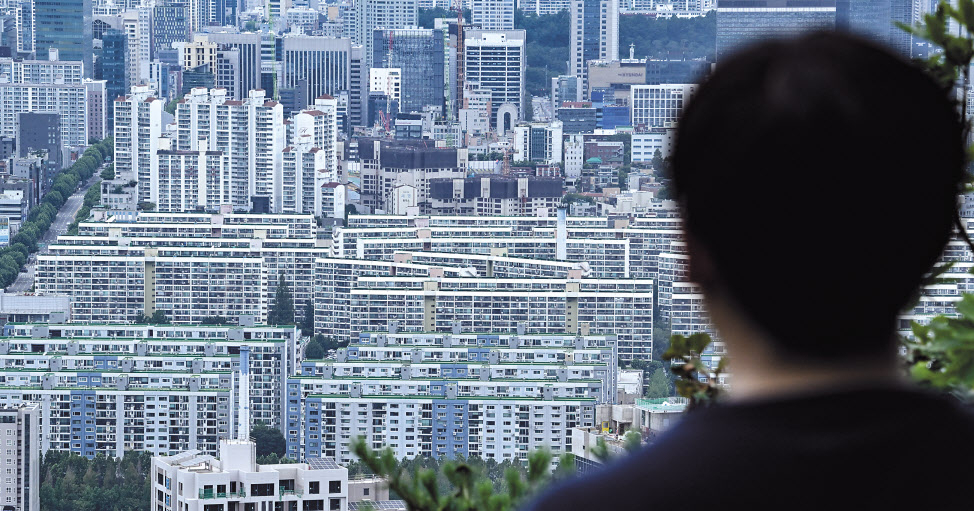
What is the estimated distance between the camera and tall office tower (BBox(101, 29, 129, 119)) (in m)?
24.9

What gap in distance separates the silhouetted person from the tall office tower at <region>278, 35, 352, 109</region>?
24.4m

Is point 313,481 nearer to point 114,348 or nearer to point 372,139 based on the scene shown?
point 114,348

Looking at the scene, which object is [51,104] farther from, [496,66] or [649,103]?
[649,103]

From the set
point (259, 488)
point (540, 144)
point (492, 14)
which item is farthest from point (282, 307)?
point (492, 14)

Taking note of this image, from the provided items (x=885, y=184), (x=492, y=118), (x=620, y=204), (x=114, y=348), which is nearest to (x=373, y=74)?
(x=492, y=118)

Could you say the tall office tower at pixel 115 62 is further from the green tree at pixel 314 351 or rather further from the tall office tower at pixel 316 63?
the green tree at pixel 314 351

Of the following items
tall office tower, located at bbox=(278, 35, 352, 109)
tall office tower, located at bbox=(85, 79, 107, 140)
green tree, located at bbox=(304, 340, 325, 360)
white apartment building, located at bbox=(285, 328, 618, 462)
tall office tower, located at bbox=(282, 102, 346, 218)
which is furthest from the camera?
tall office tower, located at bbox=(278, 35, 352, 109)

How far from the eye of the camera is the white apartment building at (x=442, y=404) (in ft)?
29.3

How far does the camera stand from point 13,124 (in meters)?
21.8

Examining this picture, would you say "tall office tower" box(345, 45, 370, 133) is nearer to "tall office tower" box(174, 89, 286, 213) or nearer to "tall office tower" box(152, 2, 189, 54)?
"tall office tower" box(152, 2, 189, 54)

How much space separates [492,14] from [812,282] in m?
28.5

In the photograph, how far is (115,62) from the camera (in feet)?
83.4

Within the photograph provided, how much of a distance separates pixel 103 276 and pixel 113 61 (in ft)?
43.8

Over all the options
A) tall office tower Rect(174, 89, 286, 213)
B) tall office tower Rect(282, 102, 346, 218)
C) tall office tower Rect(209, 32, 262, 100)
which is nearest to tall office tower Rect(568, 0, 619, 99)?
tall office tower Rect(209, 32, 262, 100)
